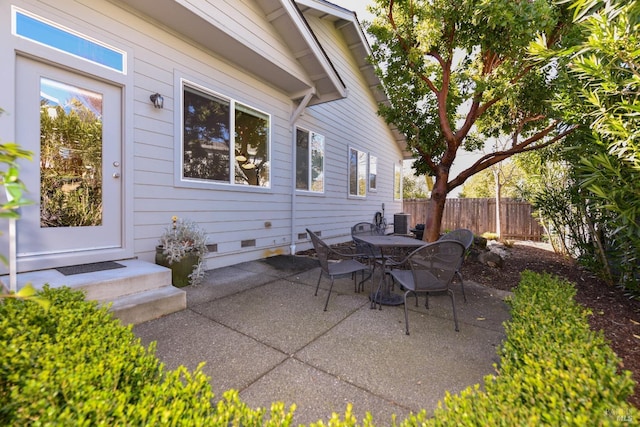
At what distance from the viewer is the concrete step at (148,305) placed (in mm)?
2578

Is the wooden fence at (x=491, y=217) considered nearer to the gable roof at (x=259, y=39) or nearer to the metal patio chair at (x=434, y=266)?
the gable roof at (x=259, y=39)

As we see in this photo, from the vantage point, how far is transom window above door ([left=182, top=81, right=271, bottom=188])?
427 centimetres

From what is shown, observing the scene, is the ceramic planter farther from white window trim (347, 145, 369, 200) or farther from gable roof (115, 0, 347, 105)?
white window trim (347, 145, 369, 200)

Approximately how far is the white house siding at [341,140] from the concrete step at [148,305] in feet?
12.0

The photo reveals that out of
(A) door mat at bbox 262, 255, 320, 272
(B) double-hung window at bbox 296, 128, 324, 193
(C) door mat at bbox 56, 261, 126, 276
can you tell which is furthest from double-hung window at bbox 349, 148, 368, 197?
(C) door mat at bbox 56, 261, 126, 276

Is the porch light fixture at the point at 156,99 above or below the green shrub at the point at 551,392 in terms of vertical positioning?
above

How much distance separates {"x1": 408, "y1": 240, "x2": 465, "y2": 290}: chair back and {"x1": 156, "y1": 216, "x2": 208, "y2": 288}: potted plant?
110 inches

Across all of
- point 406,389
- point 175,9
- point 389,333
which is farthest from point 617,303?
point 175,9

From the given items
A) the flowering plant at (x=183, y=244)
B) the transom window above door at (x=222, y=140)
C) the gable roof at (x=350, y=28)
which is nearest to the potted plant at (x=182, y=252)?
the flowering plant at (x=183, y=244)

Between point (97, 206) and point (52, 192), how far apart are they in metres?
0.42

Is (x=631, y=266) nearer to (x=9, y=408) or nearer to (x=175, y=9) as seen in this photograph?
(x=9, y=408)

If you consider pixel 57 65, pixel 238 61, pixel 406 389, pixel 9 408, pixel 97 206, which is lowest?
pixel 406 389

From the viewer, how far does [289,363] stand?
2137 millimetres

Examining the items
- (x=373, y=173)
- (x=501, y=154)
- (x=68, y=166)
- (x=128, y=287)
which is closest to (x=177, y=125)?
(x=68, y=166)
